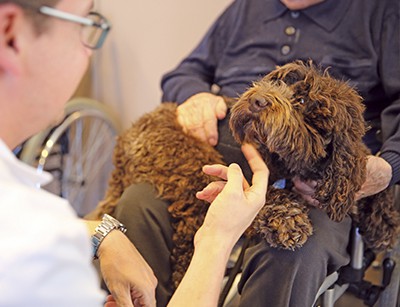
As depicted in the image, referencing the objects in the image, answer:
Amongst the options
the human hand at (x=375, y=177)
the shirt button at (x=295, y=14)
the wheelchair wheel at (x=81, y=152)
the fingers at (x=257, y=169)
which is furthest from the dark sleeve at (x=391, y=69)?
the wheelchair wheel at (x=81, y=152)

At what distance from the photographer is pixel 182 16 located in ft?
7.07

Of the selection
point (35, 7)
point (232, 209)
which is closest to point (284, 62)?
point (232, 209)

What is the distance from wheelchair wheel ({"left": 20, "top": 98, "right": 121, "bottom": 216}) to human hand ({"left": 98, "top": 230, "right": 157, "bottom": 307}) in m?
1.15

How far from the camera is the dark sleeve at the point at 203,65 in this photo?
4.99 feet

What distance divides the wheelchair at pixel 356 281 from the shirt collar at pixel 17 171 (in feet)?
1.75

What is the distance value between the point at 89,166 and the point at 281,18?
1.38m

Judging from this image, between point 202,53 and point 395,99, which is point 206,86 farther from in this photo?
point 395,99

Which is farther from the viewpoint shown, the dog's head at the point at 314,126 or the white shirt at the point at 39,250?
the dog's head at the point at 314,126

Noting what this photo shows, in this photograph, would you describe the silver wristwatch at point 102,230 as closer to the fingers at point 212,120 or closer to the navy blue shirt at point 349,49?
the fingers at point 212,120

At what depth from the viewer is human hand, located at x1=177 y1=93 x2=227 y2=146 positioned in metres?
1.29

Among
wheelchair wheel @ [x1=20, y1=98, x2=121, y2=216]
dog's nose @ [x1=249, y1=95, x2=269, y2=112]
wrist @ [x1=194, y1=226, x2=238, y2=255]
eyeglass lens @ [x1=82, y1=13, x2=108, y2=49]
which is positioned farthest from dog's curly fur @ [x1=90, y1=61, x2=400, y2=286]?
wheelchair wheel @ [x1=20, y1=98, x2=121, y2=216]

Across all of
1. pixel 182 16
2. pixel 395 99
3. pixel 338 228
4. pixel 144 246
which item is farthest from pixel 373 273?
pixel 182 16

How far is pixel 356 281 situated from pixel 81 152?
1538 mm

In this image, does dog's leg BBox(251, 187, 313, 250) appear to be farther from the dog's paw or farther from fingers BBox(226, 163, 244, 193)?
fingers BBox(226, 163, 244, 193)
